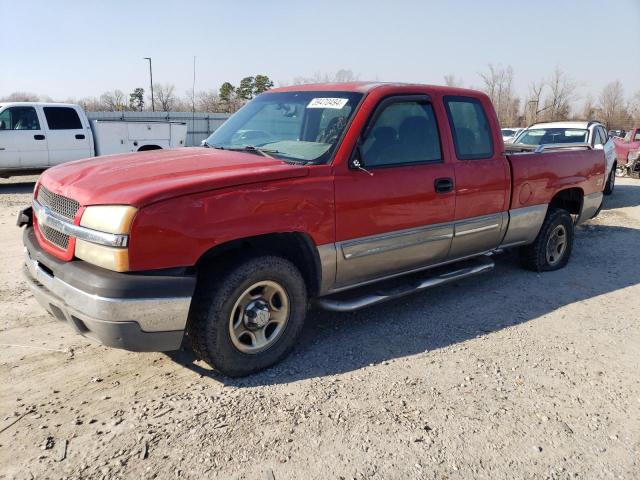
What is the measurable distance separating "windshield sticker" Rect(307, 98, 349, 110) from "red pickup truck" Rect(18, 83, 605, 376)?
16mm

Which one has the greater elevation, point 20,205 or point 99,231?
point 99,231

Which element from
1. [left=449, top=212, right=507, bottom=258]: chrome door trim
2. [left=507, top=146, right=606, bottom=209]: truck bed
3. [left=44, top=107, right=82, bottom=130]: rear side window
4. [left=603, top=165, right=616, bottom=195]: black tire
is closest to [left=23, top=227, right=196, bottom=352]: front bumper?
[left=449, top=212, right=507, bottom=258]: chrome door trim

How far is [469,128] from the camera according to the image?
4.67 metres

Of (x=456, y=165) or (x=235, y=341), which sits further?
(x=456, y=165)

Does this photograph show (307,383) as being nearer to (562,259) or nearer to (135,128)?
(562,259)

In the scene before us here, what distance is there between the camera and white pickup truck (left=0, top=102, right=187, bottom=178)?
1183 cm

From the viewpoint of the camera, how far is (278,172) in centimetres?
331

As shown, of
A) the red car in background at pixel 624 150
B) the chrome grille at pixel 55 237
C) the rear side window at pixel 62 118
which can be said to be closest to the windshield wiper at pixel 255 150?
the chrome grille at pixel 55 237

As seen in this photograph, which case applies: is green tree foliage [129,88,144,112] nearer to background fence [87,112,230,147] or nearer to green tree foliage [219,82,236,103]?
green tree foliage [219,82,236,103]

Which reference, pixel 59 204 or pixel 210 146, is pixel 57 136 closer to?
pixel 210 146

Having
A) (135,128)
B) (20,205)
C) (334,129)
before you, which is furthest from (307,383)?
(135,128)

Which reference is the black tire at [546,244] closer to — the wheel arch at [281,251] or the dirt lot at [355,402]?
the dirt lot at [355,402]

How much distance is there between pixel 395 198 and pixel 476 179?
42.0 inches

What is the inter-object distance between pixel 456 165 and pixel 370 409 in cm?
230
